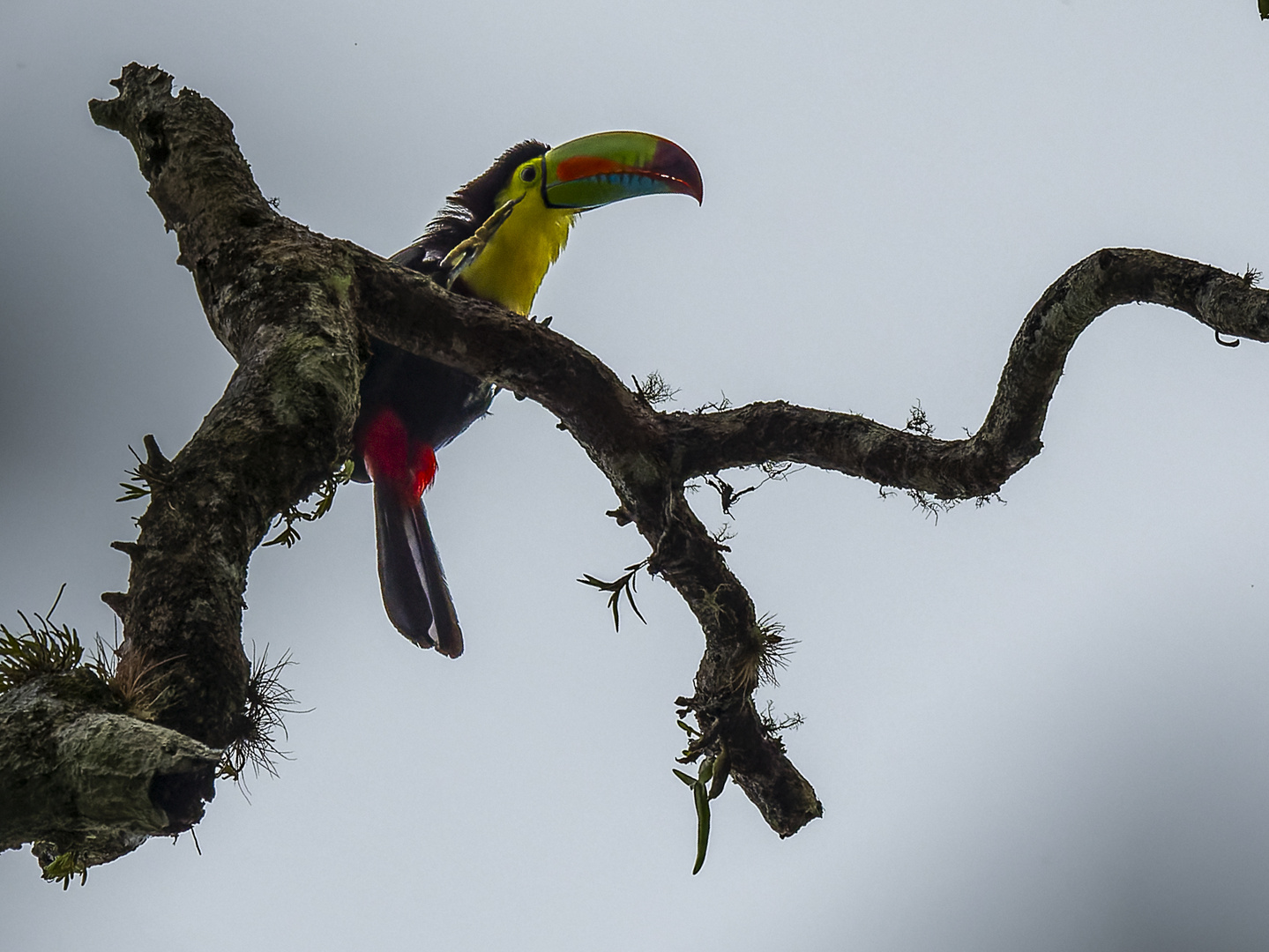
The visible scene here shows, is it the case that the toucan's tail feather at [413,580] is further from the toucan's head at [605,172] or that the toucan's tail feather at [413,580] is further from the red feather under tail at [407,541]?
the toucan's head at [605,172]

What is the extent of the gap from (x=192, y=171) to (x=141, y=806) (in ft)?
4.22

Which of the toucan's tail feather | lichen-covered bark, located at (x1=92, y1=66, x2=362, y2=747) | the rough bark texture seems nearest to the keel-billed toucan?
the toucan's tail feather

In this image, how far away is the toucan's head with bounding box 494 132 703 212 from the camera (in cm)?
255

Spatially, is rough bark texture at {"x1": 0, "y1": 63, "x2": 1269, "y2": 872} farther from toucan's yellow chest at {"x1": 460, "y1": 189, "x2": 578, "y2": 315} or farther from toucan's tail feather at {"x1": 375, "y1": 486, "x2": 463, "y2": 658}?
toucan's yellow chest at {"x1": 460, "y1": 189, "x2": 578, "y2": 315}

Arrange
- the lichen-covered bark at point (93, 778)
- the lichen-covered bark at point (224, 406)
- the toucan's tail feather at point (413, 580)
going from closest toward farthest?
the lichen-covered bark at point (93, 778) < the lichen-covered bark at point (224, 406) < the toucan's tail feather at point (413, 580)

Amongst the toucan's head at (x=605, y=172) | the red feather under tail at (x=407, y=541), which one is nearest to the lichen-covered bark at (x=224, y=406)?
the red feather under tail at (x=407, y=541)

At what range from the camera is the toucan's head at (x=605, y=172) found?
2.55 metres

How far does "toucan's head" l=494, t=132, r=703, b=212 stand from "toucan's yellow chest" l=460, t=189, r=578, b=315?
5cm

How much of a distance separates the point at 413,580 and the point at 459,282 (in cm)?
78

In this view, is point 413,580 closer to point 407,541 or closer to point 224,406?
point 407,541

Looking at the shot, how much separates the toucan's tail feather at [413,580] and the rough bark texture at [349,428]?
540mm

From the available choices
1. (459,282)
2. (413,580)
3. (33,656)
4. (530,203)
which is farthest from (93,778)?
(530,203)

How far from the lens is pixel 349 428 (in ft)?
4.56

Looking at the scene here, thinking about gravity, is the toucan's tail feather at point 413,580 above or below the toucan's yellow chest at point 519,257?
below
